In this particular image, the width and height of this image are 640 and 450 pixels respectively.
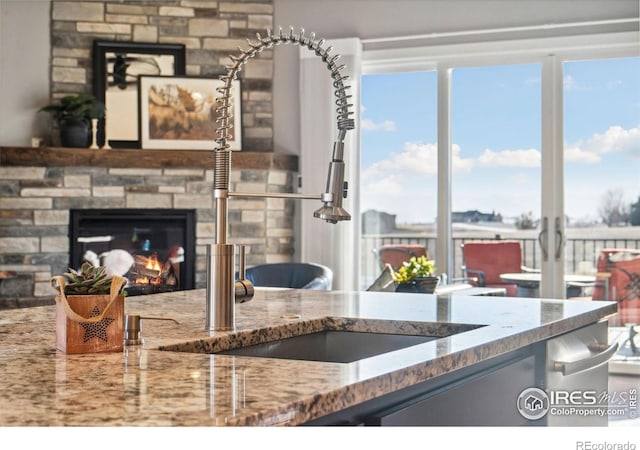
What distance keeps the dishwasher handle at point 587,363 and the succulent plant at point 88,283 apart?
43.6 inches

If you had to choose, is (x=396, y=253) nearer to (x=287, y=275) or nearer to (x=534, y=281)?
(x=534, y=281)

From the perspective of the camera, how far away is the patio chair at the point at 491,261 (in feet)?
21.0

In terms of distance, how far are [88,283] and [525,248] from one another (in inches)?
196

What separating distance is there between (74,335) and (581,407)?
56.1 inches

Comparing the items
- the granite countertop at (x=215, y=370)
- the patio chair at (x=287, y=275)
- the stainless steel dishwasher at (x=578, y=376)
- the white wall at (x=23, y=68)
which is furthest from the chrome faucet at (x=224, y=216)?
the white wall at (x=23, y=68)

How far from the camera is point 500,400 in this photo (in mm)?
2012

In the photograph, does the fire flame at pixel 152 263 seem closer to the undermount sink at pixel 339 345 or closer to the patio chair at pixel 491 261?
the patio chair at pixel 491 261

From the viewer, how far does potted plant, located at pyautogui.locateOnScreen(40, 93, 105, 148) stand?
20.5 feet

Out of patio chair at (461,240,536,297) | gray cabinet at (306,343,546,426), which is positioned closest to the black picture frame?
patio chair at (461,240,536,297)

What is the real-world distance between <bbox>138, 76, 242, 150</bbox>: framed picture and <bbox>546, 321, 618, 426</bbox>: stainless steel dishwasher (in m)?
4.28

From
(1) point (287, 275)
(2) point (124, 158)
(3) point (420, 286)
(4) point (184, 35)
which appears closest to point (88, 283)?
(3) point (420, 286)

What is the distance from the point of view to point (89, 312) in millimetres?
1694
